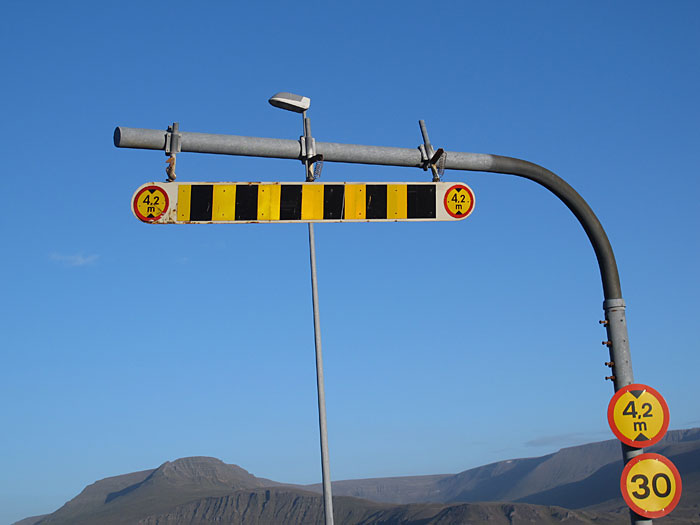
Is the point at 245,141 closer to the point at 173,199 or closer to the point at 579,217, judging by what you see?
the point at 173,199

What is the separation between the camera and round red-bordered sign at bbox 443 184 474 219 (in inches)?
273

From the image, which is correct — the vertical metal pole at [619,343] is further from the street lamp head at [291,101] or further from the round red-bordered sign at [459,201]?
the street lamp head at [291,101]

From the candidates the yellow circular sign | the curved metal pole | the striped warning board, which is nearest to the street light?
the striped warning board

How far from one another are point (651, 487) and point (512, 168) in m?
3.15

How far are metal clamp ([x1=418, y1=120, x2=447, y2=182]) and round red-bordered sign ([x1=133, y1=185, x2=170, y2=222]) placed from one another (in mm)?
2444

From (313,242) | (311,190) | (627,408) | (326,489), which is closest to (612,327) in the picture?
(627,408)

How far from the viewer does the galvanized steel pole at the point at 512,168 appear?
679cm

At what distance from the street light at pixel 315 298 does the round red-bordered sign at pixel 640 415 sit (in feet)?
10.7

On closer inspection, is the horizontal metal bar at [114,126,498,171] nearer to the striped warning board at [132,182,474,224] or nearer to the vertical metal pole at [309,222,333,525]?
the striped warning board at [132,182,474,224]

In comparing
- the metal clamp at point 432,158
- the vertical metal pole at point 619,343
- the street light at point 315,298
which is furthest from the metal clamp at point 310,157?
the vertical metal pole at point 619,343

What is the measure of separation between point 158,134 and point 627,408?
4771 millimetres

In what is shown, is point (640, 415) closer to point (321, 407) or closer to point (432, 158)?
point (432, 158)

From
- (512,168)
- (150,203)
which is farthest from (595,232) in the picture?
(150,203)

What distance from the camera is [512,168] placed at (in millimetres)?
7496
